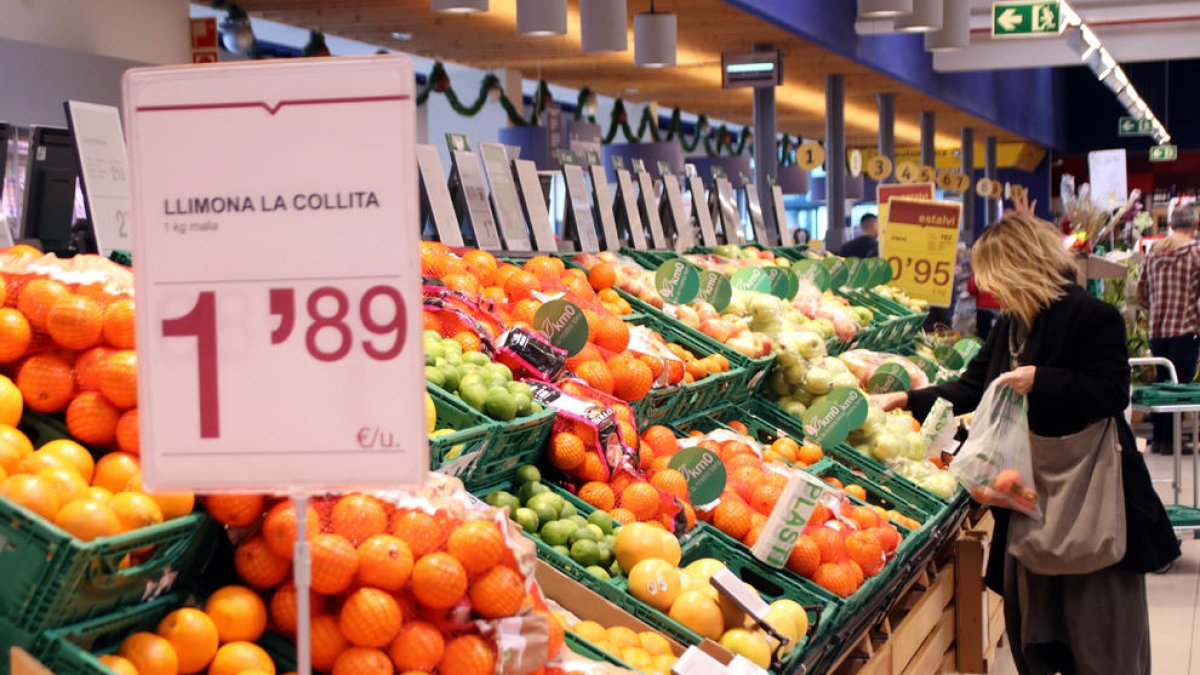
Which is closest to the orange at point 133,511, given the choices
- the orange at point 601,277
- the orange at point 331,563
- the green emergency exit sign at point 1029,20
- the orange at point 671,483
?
the orange at point 331,563

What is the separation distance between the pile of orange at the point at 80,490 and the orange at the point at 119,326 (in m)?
0.19

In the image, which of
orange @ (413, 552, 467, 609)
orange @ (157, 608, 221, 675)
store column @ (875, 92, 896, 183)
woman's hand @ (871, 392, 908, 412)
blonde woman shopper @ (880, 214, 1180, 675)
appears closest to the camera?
orange @ (157, 608, 221, 675)

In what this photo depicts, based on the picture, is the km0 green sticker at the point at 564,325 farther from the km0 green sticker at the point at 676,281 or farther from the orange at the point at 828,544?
the km0 green sticker at the point at 676,281

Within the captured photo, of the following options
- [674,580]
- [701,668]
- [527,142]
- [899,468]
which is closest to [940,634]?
[899,468]

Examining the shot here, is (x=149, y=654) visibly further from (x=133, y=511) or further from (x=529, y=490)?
(x=529, y=490)

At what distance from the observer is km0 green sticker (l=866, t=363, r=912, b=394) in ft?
15.9

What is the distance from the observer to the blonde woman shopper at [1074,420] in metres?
3.49

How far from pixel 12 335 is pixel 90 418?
0.63 ft

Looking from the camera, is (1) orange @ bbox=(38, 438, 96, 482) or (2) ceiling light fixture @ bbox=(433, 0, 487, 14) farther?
(2) ceiling light fixture @ bbox=(433, 0, 487, 14)

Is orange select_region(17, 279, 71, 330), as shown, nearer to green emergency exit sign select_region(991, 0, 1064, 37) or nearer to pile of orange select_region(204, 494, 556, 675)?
pile of orange select_region(204, 494, 556, 675)

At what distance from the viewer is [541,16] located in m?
7.34

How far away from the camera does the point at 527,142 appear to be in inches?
496

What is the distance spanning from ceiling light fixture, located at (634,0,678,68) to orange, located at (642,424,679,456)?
551cm

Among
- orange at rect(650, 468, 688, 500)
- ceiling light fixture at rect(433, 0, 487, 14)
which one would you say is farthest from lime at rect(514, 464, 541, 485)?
ceiling light fixture at rect(433, 0, 487, 14)
